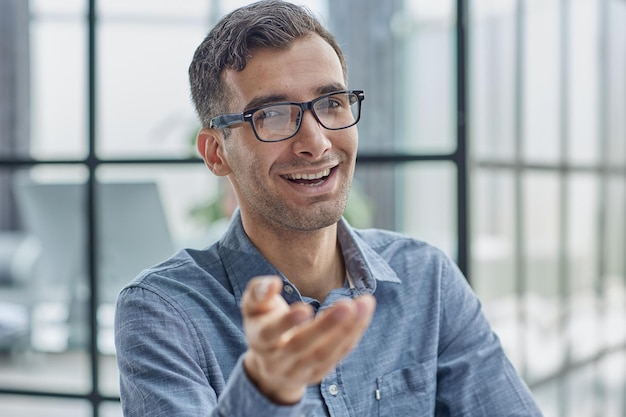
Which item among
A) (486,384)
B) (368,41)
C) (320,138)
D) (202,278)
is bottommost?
(486,384)

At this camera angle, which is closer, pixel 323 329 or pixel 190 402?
pixel 323 329

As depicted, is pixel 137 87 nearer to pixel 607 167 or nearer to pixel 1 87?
pixel 1 87

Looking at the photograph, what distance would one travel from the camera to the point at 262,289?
792 mm

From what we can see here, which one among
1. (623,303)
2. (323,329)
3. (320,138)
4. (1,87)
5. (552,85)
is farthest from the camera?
(623,303)

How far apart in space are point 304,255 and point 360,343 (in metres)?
0.16

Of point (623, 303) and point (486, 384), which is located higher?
point (486, 384)

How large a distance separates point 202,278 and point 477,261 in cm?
131

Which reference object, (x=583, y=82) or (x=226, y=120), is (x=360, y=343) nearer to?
(x=226, y=120)

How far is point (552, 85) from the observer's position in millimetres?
3158

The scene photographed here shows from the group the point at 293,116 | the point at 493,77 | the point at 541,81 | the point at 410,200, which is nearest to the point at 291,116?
the point at 293,116

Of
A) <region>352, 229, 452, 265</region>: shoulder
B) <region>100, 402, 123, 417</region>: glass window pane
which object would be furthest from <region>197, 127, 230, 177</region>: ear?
<region>100, 402, 123, 417</region>: glass window pane

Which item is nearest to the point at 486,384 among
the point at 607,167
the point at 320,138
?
the point at 320,138

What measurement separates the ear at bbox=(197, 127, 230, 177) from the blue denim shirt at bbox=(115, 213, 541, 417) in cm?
8

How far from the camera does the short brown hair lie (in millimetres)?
1220
